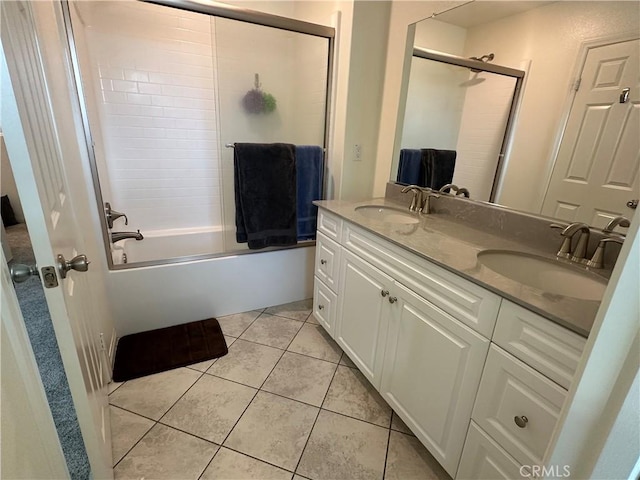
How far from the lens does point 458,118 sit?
5.35ft

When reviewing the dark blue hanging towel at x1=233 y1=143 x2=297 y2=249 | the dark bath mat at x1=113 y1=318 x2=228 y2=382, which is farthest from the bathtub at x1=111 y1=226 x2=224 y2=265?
the dark bath mat at x1=113 y1=318 x2=228 y2=382

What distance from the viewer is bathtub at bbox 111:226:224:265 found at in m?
2.02

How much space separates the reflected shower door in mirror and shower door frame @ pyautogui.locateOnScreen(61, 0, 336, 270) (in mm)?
559

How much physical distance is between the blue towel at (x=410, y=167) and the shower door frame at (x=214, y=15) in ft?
1.77

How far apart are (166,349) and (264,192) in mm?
1107

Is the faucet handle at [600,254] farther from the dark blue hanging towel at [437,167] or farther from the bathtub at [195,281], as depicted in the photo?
the bathtub at [195,281]

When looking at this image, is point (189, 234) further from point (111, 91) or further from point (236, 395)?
point (236, 395)

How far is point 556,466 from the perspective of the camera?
0.42 meters

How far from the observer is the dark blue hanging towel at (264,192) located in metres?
1.95

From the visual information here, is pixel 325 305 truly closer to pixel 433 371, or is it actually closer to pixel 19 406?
pixel 433 371

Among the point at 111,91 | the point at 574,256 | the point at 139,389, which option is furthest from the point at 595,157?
the point at 111,91

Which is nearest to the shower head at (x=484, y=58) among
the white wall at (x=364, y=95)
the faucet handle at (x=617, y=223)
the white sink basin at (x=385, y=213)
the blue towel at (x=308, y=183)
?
the white wall at (x=364, y=95)

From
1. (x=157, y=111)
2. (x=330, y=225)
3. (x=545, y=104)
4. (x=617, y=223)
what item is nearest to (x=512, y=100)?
(x=545, y=104)

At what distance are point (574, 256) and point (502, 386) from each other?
559 millimetres
